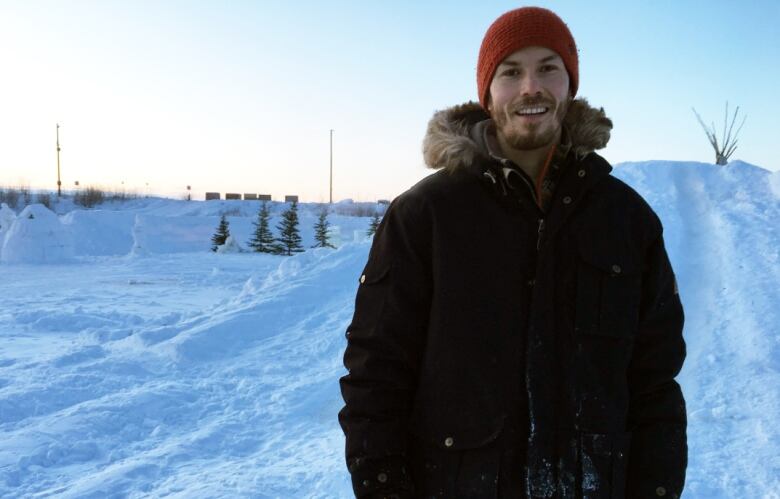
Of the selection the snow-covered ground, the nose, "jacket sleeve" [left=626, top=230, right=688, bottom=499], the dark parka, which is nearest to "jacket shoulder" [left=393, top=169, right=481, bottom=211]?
the dark parka

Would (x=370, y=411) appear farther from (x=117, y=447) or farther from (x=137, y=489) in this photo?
(x=117, y=447)

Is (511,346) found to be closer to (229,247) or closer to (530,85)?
(530,85)

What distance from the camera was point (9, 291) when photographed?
11547 millimetres

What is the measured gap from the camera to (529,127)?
160cm

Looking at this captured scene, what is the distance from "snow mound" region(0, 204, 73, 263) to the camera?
1800 centimetres

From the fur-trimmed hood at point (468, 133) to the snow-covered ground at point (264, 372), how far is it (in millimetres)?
2473

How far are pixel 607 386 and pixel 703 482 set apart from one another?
96.6 inches

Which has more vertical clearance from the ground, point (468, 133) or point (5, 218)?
point (468, 133)

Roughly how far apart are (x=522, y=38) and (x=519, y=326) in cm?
80

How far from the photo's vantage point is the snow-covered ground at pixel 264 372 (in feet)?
12.0

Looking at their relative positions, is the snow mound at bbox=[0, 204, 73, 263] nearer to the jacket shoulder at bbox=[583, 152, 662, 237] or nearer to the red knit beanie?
the red knit beanie

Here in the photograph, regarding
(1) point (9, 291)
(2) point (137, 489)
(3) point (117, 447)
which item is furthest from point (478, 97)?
(1) point (9, 291)

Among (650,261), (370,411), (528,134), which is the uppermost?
(528,134)

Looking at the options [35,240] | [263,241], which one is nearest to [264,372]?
[35,240]
